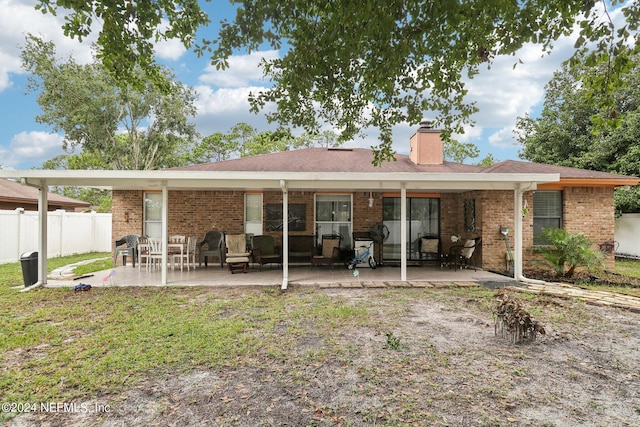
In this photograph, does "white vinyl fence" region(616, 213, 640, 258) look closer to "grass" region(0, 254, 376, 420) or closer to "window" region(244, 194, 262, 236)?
"grass" region(0, 254, 376, 420)

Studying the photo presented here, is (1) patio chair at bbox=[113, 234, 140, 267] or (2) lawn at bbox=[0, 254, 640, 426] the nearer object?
(2) lawn at bbox=[0, 254, 640, 426]

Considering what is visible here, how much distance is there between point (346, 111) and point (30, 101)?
22.8 meters

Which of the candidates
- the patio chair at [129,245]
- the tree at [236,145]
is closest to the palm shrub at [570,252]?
the patio chair at [129,245]

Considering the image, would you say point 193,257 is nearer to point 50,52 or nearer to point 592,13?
point 592,13

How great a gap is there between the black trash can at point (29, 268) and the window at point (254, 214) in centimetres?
506

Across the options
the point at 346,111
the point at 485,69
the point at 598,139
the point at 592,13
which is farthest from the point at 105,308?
the point at 598,139

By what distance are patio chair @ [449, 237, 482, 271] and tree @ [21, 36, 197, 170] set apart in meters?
16.4

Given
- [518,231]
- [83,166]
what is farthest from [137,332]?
[83,166]

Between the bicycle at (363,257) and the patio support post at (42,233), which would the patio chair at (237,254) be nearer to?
the bicycle at (363,257)

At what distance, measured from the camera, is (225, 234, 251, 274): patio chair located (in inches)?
353

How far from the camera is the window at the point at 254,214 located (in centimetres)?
1070

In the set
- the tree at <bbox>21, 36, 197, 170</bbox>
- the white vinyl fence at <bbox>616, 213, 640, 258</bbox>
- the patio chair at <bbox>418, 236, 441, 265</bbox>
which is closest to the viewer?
the patio chair at <bbox>418, 236, 441, 265</bbox>

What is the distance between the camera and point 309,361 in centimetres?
373

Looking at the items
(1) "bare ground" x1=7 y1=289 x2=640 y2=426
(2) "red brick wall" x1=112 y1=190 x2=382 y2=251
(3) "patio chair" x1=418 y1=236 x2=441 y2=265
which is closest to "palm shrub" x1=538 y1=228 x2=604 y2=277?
(3) "patio chair" x1=418 y1=236 x2=441 y2=265
